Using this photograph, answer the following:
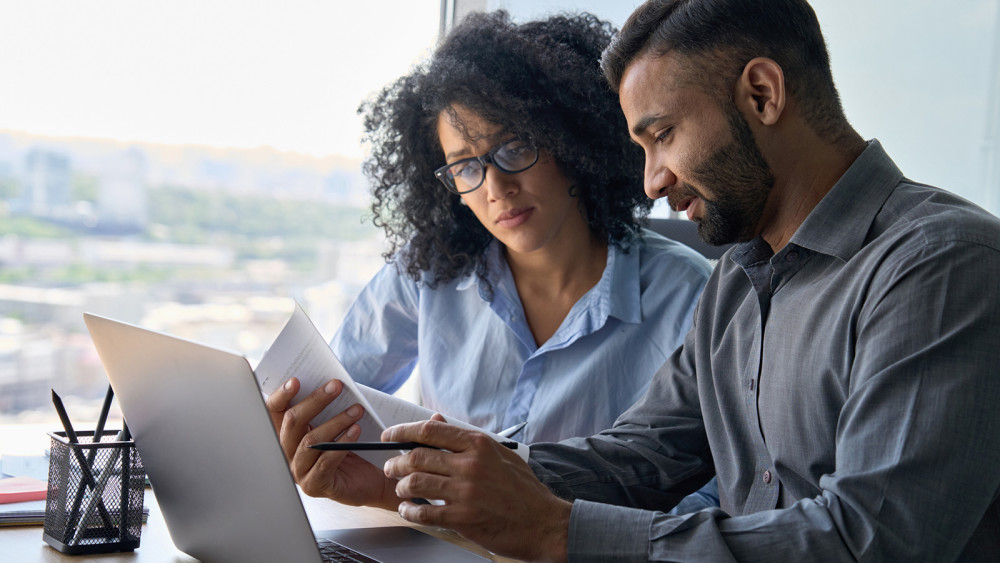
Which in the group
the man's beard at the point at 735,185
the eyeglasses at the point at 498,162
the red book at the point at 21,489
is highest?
the eyeglasses at the point at 498,162

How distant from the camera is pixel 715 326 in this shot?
1.30 meters

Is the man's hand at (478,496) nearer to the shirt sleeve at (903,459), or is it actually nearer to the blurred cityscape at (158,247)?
the shirt sleeve at (903,459)

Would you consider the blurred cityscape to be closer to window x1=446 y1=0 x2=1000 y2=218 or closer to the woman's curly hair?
the woman's curly hair

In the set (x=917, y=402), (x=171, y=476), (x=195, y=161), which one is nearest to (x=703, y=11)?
(x=917, y=402)

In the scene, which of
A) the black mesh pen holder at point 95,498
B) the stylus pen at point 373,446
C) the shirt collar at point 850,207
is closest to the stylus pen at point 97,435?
the black mesh pen holder at point 95,498

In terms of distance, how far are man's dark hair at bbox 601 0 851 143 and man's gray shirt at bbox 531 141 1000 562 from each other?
0.10 metres

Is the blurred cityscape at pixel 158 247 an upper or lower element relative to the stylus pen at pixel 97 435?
upper

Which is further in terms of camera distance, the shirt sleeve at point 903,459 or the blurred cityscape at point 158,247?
the blurred cityscape at point 158,247

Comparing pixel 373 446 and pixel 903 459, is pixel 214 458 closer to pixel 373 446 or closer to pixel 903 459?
pixel 373 446

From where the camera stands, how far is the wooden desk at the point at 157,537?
959 millimetres

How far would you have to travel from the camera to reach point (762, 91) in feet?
3.66

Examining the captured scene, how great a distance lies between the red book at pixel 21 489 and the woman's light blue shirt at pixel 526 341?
2.45ft

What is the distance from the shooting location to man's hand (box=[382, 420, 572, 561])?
0.88m

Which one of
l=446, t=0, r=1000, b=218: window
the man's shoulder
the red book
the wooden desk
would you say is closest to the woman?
the wooden desk
